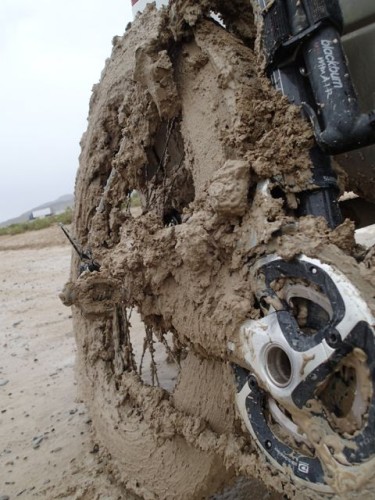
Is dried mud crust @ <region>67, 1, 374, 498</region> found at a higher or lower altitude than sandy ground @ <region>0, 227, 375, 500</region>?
higher

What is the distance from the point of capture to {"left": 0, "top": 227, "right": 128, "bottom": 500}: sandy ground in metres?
1.90

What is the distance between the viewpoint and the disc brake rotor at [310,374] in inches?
33.9

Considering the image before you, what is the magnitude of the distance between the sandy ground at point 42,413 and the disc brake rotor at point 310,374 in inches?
37.4

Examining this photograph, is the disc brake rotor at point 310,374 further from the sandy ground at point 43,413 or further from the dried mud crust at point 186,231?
the sandy ground at point 43,413

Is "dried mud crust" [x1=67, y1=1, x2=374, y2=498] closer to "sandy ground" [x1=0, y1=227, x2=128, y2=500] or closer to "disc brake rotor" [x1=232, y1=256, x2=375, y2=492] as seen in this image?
"disc brake rotor" [x1=232, y1=256, x2=375, y2=492]

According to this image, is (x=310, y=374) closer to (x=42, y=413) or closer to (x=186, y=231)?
(x=186, y=231)

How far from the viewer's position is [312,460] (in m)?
0.97

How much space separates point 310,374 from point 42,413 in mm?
2047

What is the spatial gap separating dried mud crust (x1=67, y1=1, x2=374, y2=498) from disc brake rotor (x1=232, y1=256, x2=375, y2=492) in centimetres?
5

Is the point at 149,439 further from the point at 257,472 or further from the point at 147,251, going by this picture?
the point at 147,251

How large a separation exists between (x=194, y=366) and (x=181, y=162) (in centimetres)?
77

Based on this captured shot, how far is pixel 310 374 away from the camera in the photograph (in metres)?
0.92

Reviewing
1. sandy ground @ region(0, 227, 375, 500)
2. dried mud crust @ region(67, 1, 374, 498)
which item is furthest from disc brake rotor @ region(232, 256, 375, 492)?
sandy ground @ region(0, 227, 375, 500)

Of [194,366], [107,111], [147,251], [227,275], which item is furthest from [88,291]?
[107,111]
